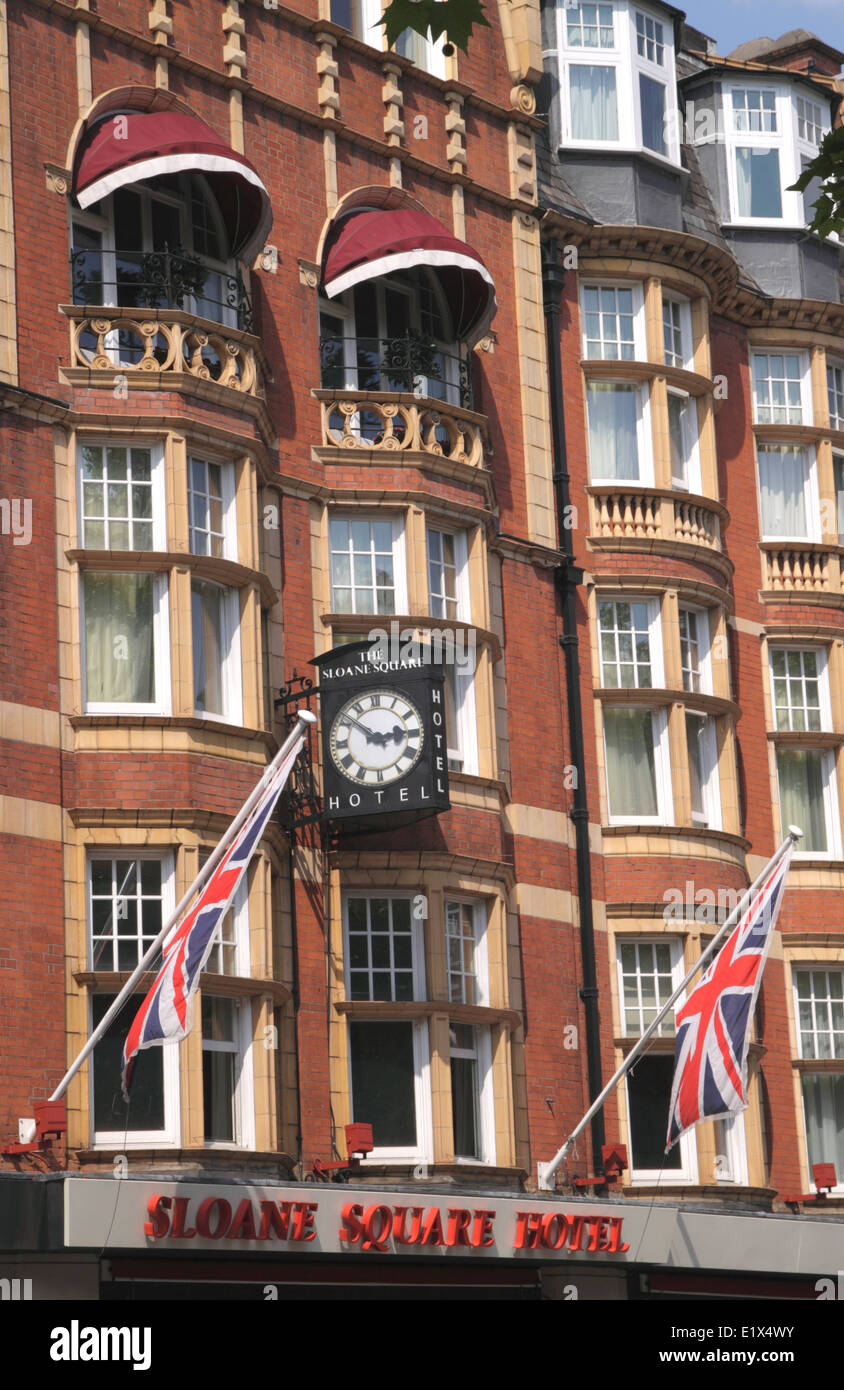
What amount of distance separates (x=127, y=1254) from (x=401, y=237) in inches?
503

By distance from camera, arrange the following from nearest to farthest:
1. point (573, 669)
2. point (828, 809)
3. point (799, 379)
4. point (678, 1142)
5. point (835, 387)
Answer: point (678, 1142), point (573, 669), point (828, 809), point (799, 379), point (835, 387)

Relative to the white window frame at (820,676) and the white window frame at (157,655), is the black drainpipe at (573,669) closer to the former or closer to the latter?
the white window frame at (820,676)

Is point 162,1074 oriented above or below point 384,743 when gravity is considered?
below

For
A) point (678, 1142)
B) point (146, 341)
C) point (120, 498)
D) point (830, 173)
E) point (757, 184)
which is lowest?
point (678, 1142)

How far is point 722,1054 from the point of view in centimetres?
2438

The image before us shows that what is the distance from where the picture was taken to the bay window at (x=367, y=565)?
26.6 m

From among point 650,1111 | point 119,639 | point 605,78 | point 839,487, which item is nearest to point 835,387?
point 839,487

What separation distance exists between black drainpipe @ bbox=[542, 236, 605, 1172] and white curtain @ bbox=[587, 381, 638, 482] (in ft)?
2.62

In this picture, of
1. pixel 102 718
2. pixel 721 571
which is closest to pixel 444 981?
pixel 102 718

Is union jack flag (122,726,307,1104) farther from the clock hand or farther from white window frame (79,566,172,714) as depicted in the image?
the clock hand

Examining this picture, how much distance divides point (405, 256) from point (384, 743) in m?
6.25

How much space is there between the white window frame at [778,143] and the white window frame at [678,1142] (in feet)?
38.7

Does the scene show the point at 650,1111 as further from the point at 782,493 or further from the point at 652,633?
the point at 782,493

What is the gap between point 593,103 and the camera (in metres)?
32.2
